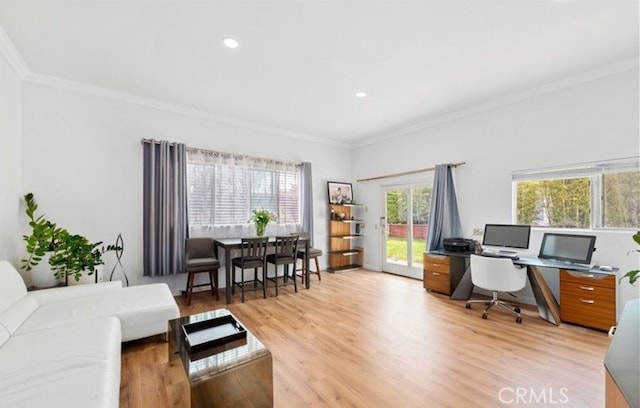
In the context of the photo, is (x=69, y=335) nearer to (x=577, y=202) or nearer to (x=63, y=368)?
(x=63, y=368)

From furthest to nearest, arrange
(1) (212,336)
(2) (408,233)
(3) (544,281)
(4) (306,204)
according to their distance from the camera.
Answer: (4) (306,204), (2) (408,233), (3) (544,281), (1) (212,336)

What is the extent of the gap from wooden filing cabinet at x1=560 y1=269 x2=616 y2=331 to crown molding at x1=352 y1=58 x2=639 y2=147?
2.21 meters

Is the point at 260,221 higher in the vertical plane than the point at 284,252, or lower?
higher

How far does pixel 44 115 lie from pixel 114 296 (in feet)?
7.92

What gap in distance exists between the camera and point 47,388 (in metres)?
1.19

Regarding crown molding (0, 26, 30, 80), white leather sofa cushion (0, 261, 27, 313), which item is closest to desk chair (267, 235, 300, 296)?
white leather sofa cushion (0, 261, 27, 313)

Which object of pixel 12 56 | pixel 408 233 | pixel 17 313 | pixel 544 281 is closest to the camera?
pixel 17 313

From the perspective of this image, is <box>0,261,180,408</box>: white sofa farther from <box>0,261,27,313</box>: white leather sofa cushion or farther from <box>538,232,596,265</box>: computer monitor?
<box>538,232,596,265</box>: computer monitor

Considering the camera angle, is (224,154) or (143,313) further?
(224,154)

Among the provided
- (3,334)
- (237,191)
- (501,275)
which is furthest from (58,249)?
(501,275)

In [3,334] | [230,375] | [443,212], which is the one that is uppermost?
[443,212]

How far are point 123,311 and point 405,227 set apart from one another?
14.6ft

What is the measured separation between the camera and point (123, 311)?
219 cm

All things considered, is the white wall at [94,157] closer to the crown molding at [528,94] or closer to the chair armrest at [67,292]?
the chair armrest at [67,292]
